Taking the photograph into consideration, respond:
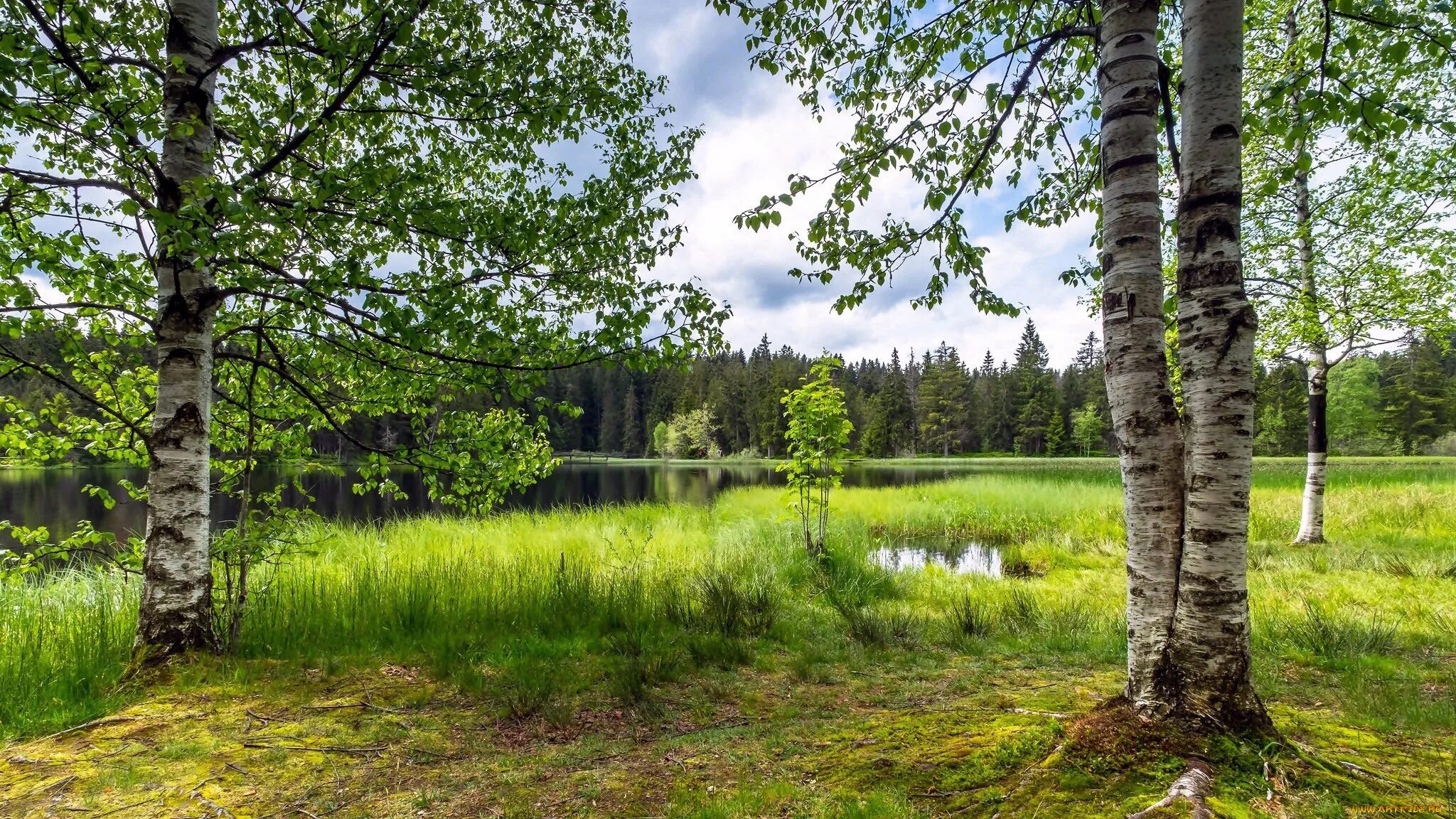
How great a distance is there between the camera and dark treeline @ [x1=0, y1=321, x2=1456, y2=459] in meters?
56.0

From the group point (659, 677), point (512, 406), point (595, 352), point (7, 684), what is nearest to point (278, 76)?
point (512, 406)

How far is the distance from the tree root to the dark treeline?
35.1m

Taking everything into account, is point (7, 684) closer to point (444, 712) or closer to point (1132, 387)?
point (444, 712)

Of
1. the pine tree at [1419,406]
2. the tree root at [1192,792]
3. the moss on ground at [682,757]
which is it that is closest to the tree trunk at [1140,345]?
the tree root at [1192,792]

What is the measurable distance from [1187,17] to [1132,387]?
167 cm

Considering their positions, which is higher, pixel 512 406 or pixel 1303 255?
pixel 1303 255

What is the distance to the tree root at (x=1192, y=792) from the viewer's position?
1855 millimetres

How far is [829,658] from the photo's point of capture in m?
5.08

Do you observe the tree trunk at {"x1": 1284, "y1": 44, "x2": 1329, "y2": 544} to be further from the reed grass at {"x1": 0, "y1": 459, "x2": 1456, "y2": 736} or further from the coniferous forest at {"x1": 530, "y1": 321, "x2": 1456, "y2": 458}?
the coniferous forest at {"x1": 530, "y1": 321, "x2": 1456, "y2": 458}

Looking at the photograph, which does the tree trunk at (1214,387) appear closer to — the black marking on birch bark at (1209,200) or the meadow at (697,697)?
the black marking on birch bark at (1209,200)

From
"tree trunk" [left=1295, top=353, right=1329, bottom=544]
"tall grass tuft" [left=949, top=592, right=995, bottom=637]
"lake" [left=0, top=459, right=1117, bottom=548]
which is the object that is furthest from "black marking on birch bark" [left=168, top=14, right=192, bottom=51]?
"tree trunk" [left=1295, top=353, right=1329, bottom=544]

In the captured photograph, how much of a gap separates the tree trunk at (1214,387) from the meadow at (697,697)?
31cm

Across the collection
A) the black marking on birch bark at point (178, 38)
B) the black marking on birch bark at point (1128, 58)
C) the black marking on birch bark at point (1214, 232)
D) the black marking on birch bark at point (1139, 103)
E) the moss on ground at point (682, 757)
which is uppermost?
the black marking on birch bark at point (178, 38)

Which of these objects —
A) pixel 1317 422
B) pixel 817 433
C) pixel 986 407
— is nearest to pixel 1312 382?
pixel 1317 422
